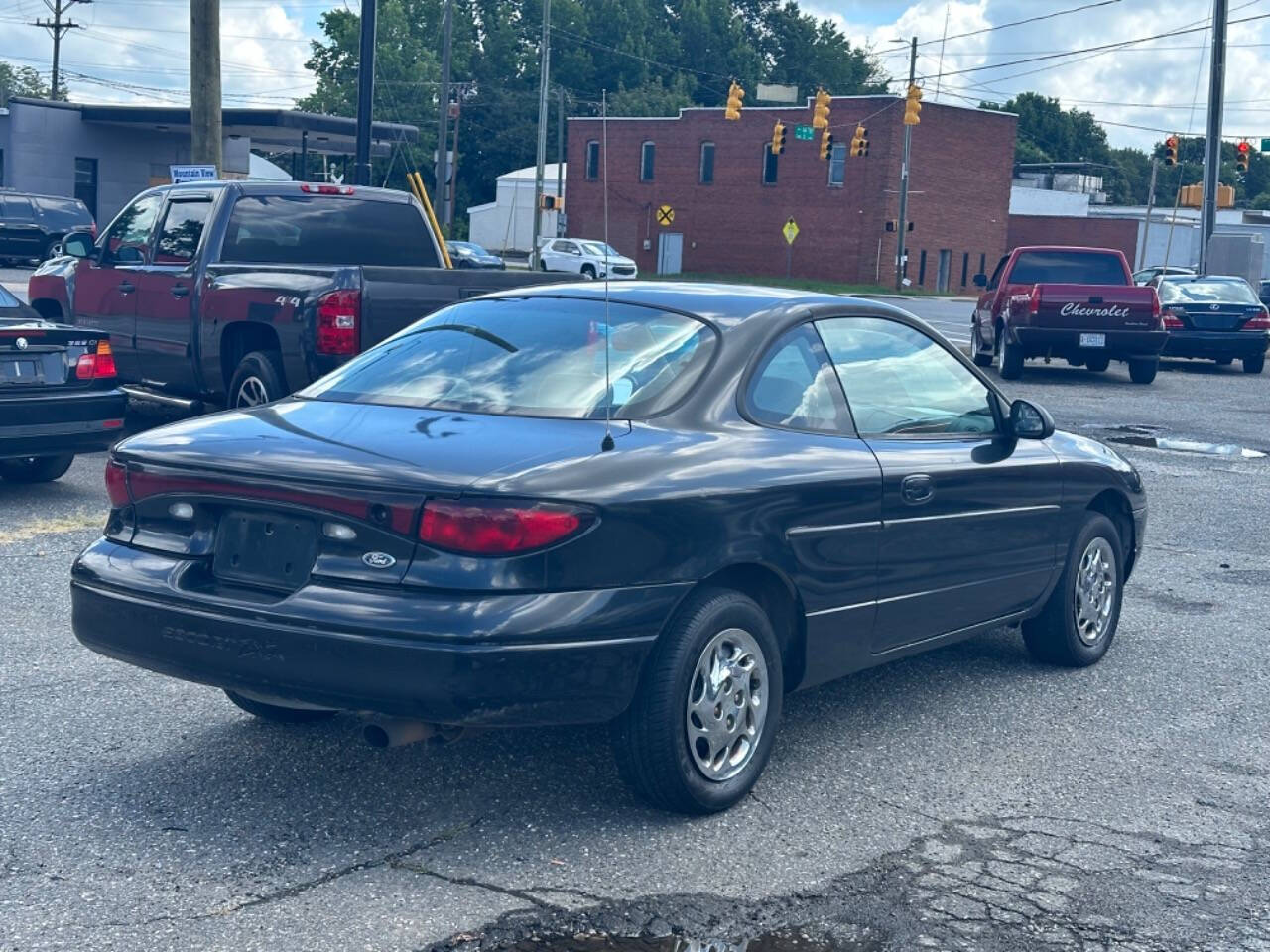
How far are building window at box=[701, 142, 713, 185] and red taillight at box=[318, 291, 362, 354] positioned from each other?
206ft

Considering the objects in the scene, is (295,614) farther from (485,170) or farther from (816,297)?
(485,170)

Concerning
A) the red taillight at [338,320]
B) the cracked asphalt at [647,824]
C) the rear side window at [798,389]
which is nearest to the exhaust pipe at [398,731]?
the cracked asphalt at [647,824]

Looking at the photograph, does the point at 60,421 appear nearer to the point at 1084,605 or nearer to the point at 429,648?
the point at 1084,605

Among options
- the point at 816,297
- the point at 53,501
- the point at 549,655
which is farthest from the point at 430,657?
the point at 53,501

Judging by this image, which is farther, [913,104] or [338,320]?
[913,104]

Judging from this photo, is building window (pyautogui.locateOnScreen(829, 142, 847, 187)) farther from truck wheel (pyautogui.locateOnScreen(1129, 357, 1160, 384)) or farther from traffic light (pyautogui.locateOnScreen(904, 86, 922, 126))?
truck wheel (pyautogui.locateOnScreen(1129, 357, 1160, 384))

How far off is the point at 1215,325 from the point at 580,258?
3383cm

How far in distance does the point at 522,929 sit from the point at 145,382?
933 cm

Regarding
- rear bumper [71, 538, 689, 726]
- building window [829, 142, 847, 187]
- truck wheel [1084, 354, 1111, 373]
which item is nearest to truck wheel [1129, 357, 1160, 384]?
truck wheel [1084, 354, 1111, 373]

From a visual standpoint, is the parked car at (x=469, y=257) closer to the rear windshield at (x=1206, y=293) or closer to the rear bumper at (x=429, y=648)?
the rear windshield at (x=1206, y=293)

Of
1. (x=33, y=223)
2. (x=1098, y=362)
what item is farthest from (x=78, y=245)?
(x=33, y=223)

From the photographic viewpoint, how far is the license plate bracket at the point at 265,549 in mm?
4527

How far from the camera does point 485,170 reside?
328 ft

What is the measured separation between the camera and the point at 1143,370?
21844 mm
